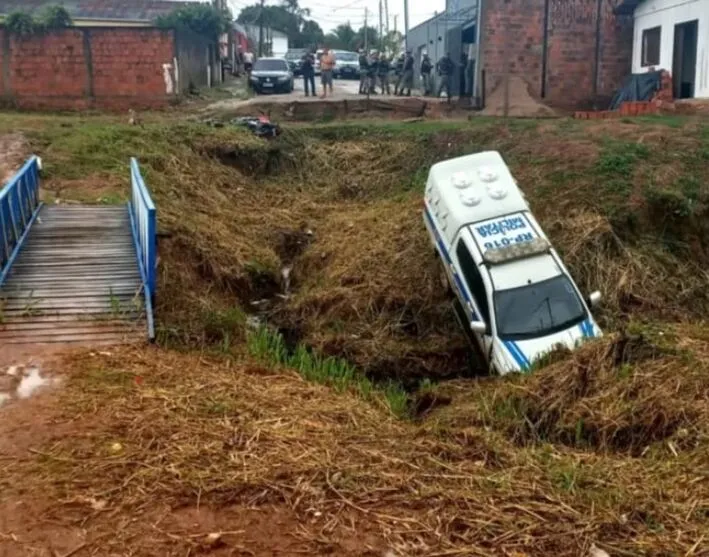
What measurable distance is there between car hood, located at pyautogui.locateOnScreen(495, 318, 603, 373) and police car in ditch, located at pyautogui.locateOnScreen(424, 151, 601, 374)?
0.04 feet

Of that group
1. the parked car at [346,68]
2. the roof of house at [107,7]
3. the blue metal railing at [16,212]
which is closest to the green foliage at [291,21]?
the parked car at [346,68]

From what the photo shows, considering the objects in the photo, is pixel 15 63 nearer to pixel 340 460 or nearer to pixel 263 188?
pixel 263 188

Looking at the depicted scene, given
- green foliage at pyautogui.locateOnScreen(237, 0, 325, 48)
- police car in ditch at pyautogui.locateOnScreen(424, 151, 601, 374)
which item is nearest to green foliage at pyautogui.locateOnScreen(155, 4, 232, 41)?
police car in ditch at pyautogui.locateOnScreen(424, 151, 601, 374)

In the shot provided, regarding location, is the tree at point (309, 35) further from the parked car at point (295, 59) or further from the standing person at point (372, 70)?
the standing person at point (372, 70)

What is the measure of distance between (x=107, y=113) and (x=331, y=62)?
8058 millimetres

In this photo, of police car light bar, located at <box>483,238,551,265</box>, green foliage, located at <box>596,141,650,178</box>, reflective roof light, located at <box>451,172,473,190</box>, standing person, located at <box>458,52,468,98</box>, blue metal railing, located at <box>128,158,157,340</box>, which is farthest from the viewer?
standing person, located at <box>458,52,468,98</box>

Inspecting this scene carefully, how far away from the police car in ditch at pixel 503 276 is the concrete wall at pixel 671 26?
12.9 meters

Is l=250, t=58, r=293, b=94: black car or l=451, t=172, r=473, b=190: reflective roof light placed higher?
l=250, t=58, r=293, b=94: black car

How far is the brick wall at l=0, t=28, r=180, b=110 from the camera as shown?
2353cm

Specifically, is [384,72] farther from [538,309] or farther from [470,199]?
[538,309]

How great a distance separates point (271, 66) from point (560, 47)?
37.9 feet

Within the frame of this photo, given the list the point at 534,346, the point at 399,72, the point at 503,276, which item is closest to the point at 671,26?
the point at 399,72

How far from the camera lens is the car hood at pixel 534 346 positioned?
28.8 ft

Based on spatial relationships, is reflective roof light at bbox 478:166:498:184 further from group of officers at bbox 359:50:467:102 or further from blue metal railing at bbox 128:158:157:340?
group of officers at bbox 359:50:467:102
